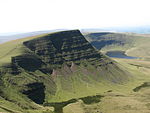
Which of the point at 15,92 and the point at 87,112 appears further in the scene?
the point at 15,92

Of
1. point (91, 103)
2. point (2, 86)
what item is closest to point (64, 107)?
point (91, 103)

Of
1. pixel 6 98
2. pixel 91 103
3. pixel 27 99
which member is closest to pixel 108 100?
pixel 91 103

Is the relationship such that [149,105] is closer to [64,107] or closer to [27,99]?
[64,107]

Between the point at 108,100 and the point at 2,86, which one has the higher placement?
the point at 2,86

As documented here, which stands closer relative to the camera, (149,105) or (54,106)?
(149,105)

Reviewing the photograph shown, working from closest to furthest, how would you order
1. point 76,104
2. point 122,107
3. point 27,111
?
point 27,111 < point 122,107 < point 76,104

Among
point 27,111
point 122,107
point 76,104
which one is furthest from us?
point 76,104

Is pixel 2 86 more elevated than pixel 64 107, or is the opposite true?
pixel 2 86

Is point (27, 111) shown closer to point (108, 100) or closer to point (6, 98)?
point (6, 98)
